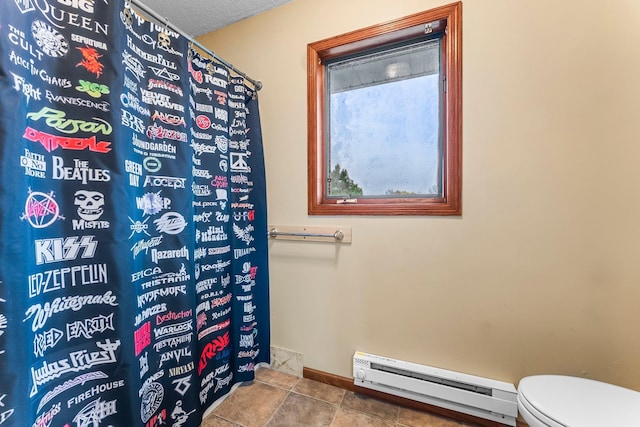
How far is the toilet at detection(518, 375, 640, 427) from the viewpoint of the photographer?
0.79 meters

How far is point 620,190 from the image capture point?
1007 mm

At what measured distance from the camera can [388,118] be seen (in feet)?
4.70

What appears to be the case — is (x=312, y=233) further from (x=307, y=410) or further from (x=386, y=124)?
(x=307, y=410)

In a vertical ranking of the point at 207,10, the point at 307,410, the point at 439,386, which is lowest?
the point at 307,410

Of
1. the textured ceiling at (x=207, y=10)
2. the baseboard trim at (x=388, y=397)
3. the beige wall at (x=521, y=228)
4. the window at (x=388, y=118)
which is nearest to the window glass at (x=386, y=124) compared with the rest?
the window at (x=388, y=118)

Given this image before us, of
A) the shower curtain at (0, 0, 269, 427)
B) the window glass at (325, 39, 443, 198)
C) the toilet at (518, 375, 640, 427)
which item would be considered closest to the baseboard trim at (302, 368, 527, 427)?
the toilet at (518, 375, 640, 427)

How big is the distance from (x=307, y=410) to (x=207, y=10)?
7.97 ft

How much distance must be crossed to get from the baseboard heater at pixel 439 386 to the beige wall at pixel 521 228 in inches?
2.2

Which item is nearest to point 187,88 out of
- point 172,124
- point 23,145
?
point 172,124

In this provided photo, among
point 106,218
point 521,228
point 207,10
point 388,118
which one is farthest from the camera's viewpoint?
point 207,10

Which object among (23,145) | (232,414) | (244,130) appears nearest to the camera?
(23,145)

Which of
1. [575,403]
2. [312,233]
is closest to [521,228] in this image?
[575,403]

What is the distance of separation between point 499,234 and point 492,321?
0.42 meters

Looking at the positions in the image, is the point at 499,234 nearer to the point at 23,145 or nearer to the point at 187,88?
the point at 187,88
